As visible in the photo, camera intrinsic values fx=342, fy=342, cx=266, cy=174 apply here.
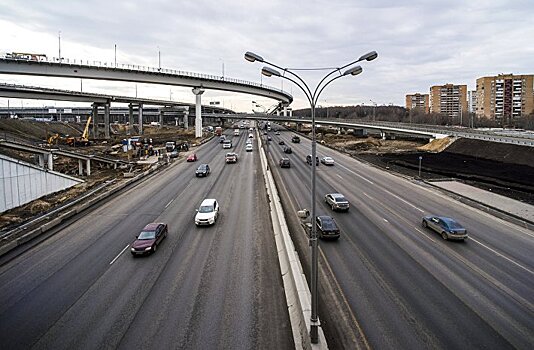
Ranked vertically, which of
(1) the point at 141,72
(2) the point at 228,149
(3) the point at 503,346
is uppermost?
(1) the point at 141,72

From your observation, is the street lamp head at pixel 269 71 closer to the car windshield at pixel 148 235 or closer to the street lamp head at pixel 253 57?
the street lamp head at pixel 253 57

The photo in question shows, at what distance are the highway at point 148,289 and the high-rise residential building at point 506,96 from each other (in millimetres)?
158230

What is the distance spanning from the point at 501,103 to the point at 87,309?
18222 cm

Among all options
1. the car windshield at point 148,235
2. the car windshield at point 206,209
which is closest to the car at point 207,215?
the car windshield at point 206,209

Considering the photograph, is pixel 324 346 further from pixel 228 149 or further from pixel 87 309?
pixel 228 149

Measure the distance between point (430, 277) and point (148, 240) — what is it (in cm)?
1433

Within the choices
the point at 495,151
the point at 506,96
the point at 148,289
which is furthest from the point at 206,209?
the point at 506,96

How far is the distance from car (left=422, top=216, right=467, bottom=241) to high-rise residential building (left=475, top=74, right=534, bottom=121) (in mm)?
148071

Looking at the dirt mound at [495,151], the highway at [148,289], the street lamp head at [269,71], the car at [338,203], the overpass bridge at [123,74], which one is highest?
the overpass bridge at [123,74]

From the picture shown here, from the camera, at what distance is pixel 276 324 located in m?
12.1

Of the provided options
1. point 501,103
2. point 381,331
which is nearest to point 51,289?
point 381,331

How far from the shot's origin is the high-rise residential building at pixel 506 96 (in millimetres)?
144875

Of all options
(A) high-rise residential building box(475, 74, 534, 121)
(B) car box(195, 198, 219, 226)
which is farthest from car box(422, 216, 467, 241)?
(A) high-rise residential building box(475, 74, 534, 121)

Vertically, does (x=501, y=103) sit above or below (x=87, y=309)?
above
